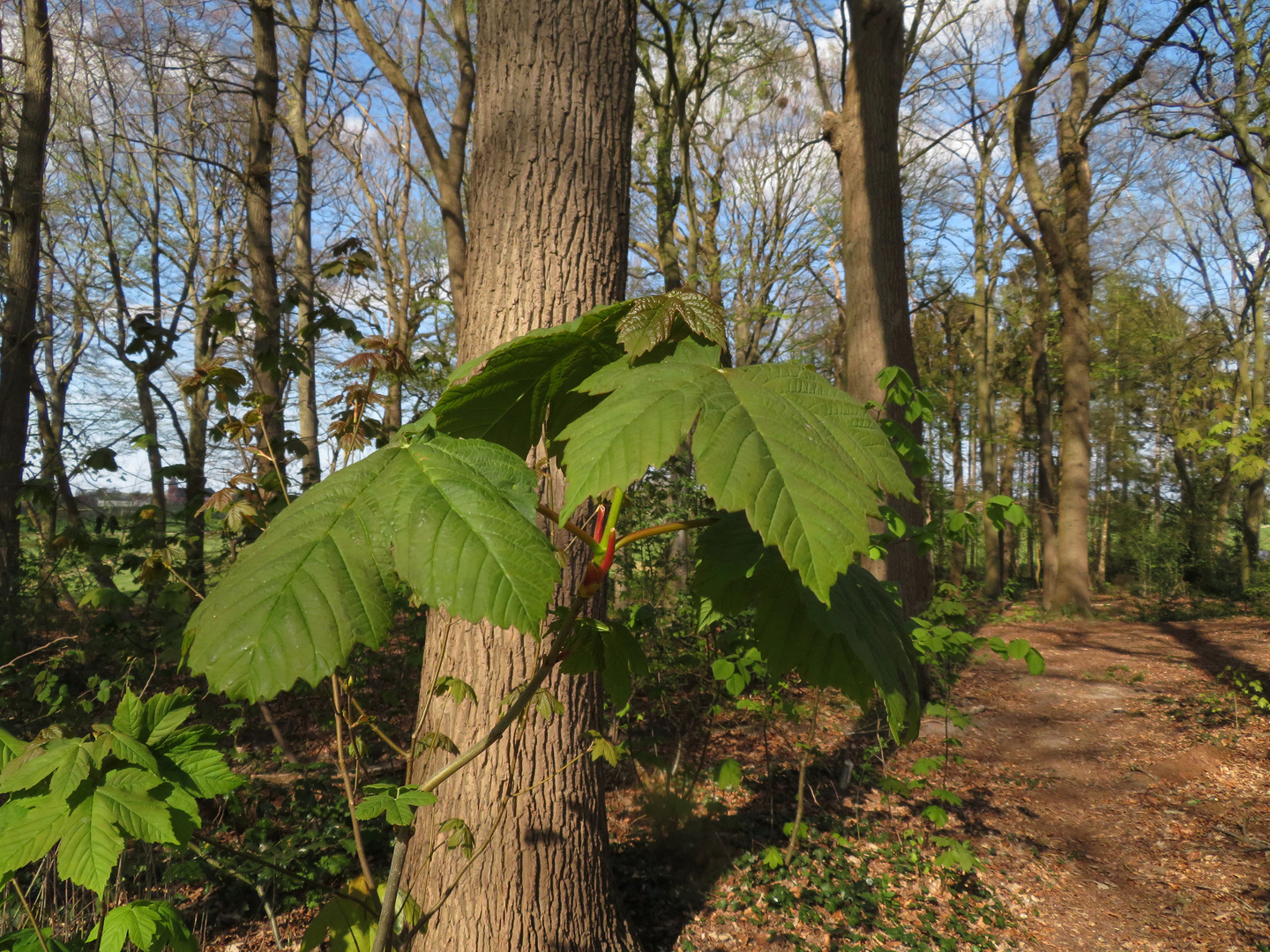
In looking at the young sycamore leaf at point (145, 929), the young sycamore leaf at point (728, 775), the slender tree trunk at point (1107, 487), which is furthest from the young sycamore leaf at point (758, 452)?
the slender tree trunk at point (1107, 487)

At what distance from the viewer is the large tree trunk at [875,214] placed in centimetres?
538

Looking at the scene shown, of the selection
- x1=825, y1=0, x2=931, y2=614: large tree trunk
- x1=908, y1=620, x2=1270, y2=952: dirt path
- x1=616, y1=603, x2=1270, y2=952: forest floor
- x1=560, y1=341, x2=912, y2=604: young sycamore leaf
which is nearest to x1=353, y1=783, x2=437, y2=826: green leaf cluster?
x1=560, y1=341, x2=912, y2=604: young sycamore leaf

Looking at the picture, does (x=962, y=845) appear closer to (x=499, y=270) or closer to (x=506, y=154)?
(x=499, y=270)

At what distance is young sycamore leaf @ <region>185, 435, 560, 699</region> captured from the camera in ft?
2.02

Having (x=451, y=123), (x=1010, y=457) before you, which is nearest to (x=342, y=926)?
(x=451, y=123)

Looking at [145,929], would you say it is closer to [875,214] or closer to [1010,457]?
[875,214]

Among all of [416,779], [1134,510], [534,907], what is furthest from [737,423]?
[1134,510]

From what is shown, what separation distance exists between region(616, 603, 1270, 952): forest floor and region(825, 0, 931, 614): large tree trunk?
1.60m

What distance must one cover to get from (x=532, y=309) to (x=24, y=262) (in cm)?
621

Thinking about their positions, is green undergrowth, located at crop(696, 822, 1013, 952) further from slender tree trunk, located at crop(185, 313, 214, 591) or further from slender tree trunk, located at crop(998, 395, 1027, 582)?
slender tree trunk, located at crop(998, 395, 1027, 582)

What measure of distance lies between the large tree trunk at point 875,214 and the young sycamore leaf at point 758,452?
186 inches

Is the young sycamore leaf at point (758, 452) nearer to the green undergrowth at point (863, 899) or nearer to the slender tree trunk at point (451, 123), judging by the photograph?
the green undergrowth at point (863, 899)

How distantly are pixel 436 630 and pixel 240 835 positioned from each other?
246 centimetres

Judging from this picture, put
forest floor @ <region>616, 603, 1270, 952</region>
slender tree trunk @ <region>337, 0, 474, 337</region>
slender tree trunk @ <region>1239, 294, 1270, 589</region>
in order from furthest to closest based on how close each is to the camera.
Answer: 1. slender tree trunk @ <region>1239, 294, 1270, 589</region>
2. slender tree trunk @ <region>337, 0, 474, 337</region>
3. forest floor @ <region>616, 603, 1270, 952</region>
